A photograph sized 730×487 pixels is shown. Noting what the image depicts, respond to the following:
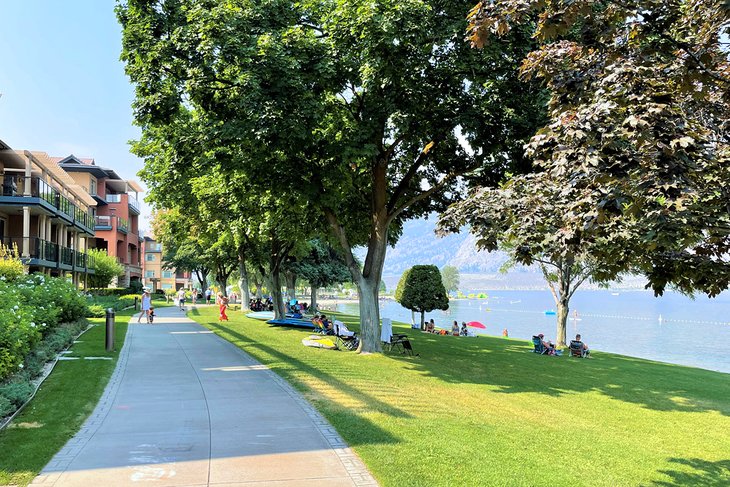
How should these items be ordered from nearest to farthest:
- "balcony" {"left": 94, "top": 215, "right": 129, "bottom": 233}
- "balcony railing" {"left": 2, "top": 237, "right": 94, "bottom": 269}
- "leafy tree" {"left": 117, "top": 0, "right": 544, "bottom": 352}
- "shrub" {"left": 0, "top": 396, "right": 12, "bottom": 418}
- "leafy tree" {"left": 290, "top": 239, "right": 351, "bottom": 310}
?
1. "shrub" {"left": 0, "top": 396, "right": 12, "bottom": 418}
2. "leafy tree" {"left": 117, "top": 0, "right": 544, "bottom": 352}
3. "balcony railing" {"left": 2, "top": 237, "right": 94, "bottom": 269}
4. "leafy tree" {"left": 290, "top": 239, "right": 351, "bottom": 310}
5. "balcony" {"left": 94, "top": 215, "right": 129, "bottom": 233}

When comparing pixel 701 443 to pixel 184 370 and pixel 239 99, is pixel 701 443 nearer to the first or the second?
pixel 184 370

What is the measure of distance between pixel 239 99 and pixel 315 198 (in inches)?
147

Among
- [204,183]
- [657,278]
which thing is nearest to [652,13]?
[657,278]

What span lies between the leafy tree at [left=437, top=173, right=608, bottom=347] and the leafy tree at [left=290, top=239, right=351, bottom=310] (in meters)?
36.6

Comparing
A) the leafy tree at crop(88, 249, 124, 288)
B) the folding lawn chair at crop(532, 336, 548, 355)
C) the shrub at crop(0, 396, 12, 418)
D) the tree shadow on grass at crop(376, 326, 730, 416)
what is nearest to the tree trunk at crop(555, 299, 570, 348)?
the folding lawn chair at crop(532, 336, 548, 355)

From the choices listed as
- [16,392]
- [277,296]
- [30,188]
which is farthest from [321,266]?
[16,392]

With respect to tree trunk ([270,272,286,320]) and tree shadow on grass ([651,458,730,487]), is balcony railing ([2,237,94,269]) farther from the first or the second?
tree shadow on grass ([651,458,730,487])

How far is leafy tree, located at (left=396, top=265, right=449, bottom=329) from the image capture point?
3575 cm

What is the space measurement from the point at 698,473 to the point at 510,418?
3029mm

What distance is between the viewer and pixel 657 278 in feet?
19.3

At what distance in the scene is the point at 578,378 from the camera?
16594mm

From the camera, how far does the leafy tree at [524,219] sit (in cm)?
575

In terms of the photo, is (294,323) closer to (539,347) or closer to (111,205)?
(539,347)

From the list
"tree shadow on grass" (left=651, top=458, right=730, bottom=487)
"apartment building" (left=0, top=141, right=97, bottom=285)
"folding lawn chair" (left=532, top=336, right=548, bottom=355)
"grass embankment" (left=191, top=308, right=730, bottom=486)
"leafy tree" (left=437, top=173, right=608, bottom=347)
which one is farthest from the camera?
"apartment building" (left=0, top=141, right=97, bottom=285)
